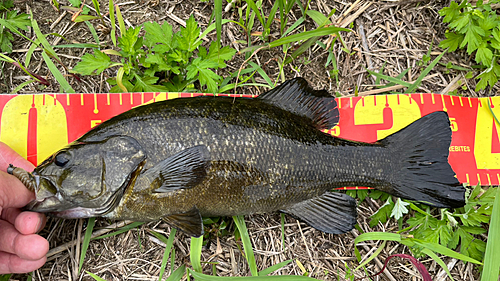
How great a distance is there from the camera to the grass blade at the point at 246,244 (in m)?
2.96

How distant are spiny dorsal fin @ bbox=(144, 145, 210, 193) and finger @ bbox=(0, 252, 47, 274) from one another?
4.45 ft

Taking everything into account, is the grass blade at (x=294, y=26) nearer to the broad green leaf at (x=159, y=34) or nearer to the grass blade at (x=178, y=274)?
the broad green leaf at (x=159, y=34)

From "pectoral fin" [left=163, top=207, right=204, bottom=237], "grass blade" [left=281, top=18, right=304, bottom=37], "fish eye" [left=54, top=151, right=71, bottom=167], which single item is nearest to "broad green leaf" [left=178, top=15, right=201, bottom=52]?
"grass blade" [left=281, top=18, right=304, bottom=37]

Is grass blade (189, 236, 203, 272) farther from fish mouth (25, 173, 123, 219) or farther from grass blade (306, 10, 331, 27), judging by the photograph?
grass blade (306, 10, 331, 27)

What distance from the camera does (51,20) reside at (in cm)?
356

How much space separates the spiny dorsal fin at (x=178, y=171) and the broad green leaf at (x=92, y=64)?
1239 mm

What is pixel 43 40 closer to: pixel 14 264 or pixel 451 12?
pixel 14 264

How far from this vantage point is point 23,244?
2.64m

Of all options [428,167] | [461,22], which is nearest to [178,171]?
[428,167]

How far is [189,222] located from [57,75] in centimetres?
200

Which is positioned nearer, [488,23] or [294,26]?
[488,23]

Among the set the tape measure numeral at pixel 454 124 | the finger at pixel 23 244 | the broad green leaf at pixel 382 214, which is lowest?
the finger at pixel 23 244

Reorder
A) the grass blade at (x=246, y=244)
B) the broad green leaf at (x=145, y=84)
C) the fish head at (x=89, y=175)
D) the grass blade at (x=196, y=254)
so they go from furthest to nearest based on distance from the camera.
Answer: the broad green leaf at (x=145, y=84) → the grass blade at (x=246, y=244) → the grass blade at (x=196, y=254) → the fish head at (x=89, y=175)

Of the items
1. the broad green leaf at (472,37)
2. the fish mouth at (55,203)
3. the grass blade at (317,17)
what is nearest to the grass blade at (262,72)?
the grass blade at (317,17)
